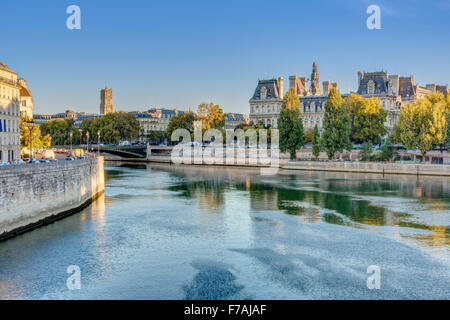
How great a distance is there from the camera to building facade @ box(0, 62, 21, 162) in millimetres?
51500

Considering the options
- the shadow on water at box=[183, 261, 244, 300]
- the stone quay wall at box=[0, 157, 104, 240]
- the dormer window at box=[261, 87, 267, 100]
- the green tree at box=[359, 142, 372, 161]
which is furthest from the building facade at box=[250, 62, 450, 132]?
the shadow on water at box=[183, 261, 244, 300]

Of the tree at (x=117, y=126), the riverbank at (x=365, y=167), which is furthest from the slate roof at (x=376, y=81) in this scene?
the tree at (x=117, y=126)

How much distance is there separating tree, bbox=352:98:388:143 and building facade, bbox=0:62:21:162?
170 ft

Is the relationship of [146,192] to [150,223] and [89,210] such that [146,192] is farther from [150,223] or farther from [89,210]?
[150,223]

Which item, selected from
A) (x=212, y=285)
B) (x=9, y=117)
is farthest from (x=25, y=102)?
(x=212, y=285)

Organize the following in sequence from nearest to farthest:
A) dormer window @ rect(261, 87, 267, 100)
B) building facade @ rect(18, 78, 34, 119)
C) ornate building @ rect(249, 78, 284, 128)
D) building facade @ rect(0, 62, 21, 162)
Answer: building facade @ rect(0, 62, 21, 162) < building facade @ rect(18, 78, 34, 119) < ornate building @ rect(249, 78, 284, 128) < dormer window @ rect(261, 87, 267, 100)

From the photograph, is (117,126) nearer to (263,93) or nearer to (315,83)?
(263,93)

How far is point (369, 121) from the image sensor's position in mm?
82750

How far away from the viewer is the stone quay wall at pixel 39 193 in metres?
26.1

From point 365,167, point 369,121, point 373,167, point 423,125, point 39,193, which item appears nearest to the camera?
point 39,193

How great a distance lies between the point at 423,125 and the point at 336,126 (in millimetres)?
11898

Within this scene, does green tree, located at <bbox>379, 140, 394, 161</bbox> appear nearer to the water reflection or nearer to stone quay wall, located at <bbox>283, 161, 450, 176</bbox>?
stone quay wall, located at <bbox>283, 161, 450, 176</bbox>
